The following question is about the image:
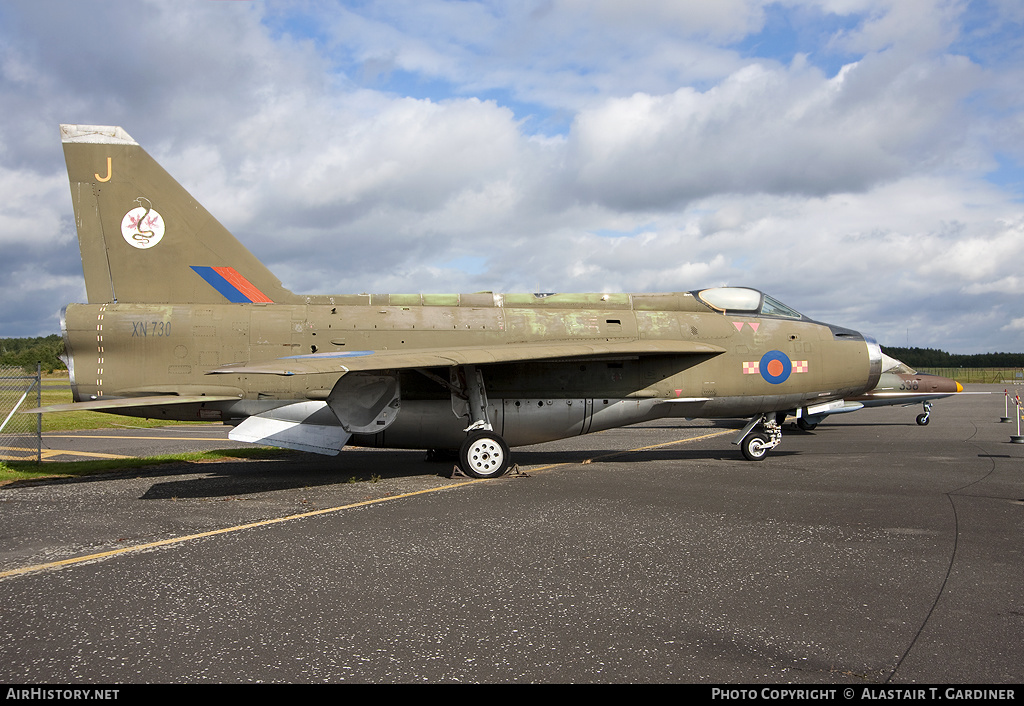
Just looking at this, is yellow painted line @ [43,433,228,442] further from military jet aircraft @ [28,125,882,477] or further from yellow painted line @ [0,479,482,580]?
yellow painted line @ [0,479,482,580]

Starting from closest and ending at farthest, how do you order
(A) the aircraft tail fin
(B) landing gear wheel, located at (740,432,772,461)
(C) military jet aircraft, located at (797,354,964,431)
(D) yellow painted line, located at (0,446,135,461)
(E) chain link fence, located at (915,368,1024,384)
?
(A) the aircraft tail fin < (B) landing gear wheel, located at (740,432,772,461) < (D) yellow painted line, located at (0,446,135,461) < (C) military jet aircraft, located at (797,354,964,431) < (E) chain link fence, located at (915,368,1024,384)

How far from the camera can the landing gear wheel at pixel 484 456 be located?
33.6 ft

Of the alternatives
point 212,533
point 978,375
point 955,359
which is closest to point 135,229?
point 212,533

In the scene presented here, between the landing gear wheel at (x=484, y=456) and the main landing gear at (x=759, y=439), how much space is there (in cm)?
494

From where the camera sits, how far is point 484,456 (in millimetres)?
10336

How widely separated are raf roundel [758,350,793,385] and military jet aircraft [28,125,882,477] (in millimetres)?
27

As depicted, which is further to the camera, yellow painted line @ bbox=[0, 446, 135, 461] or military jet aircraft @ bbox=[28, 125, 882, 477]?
yellow painted line @ bbox=[0, 446, 135, 461]

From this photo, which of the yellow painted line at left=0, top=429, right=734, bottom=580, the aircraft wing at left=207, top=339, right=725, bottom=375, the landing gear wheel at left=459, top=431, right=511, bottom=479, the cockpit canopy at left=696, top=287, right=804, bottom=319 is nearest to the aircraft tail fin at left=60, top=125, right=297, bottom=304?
the aircraft wing at left=207, top=339, right=725, bottom=375

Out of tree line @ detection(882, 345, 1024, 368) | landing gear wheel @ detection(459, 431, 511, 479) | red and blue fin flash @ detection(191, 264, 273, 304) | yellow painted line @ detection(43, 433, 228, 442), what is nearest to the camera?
landing gear wheel @ detection(459, 431, 511, 479)

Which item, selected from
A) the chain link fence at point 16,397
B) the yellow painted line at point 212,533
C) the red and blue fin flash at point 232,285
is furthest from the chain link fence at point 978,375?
the chain link fence at point 16,397

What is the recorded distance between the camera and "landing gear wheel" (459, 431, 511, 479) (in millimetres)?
10250

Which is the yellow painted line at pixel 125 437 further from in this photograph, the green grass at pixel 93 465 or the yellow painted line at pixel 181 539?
the yellow painted line at pixel 181 539

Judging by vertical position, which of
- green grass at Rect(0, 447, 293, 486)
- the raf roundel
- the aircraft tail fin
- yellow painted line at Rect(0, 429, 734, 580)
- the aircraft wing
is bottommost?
yellow painted line at Rect(0, 429, 734, 580)
